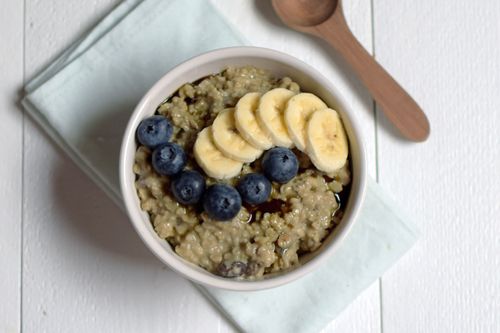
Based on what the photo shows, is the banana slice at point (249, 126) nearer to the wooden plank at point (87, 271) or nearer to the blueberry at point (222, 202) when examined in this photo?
the blueberry at point (222, 202)

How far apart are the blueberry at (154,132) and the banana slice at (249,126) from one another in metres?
0.11

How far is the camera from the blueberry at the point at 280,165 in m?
1.05

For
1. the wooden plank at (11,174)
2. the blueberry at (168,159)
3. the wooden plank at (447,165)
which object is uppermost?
the wooden plank at (11,174)

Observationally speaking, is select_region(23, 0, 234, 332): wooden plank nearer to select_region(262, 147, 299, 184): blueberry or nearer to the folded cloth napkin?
the folded cloth napkin

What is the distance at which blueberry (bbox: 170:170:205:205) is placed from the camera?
1.05m

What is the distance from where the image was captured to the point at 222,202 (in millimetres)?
1037

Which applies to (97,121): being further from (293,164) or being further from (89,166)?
(293,164)

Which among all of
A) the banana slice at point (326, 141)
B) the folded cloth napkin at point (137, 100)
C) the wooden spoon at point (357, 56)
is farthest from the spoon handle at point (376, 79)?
the banana slice at point (326, 141)

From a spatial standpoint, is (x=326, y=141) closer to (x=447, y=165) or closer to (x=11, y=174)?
(x=447, y=165)

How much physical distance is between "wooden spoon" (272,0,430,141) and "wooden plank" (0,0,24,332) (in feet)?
1.75

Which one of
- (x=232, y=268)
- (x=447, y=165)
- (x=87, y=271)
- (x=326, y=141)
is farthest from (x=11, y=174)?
(x=447, y=165)

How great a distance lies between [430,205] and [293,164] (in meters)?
0.47

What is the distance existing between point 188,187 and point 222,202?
58 millimetres

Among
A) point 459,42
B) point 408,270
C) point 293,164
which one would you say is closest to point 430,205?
point 408,270
